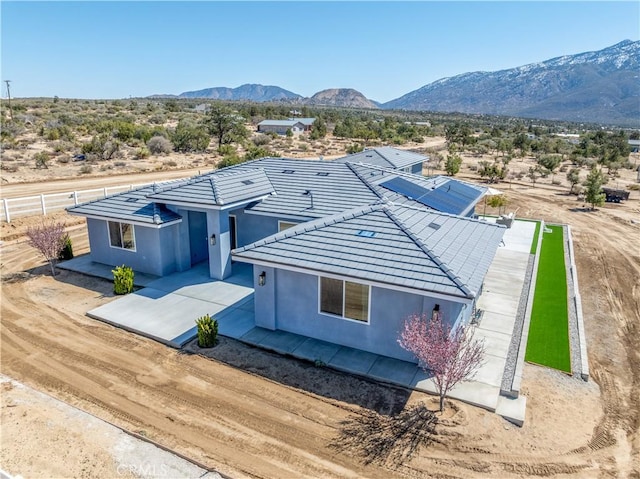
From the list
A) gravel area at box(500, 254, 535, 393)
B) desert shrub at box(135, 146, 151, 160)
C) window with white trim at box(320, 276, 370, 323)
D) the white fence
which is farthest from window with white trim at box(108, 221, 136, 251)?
desert shrub at box(135, 146, 151, 160)

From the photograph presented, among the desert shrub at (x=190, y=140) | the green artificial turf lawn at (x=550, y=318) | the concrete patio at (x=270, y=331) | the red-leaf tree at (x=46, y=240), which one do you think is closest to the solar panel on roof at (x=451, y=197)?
the concrete patio at (x=270, y=331)

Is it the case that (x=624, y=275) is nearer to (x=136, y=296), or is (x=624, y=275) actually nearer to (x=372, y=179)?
(x=372, y=179)

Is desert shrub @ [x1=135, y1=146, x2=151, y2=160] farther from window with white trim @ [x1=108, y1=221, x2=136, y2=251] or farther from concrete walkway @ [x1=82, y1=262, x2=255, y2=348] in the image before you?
concrete walkway @ [x1=82, y1=262, x2=255, y2=348]

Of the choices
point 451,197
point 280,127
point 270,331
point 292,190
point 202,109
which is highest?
point 202,109

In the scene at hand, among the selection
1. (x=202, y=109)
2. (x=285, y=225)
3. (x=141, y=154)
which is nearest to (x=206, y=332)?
(x=285, y=225)

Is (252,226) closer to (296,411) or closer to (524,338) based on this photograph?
(296,411)

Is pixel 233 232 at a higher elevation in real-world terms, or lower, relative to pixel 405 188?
lower
